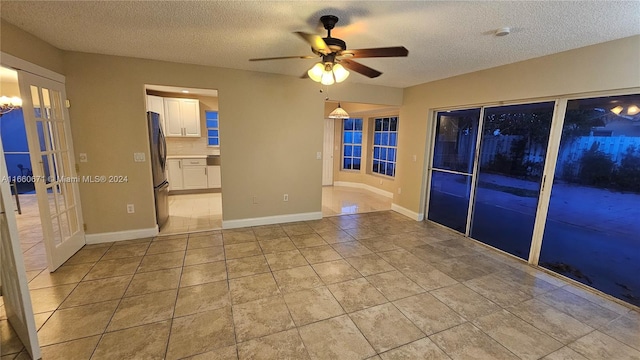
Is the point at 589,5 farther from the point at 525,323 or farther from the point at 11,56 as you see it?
the point at 11,56

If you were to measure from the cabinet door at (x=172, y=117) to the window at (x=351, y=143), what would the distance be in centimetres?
423

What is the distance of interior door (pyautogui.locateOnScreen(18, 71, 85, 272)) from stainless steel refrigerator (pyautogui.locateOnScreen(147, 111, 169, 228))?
846 mm

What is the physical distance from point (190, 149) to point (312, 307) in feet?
18.1

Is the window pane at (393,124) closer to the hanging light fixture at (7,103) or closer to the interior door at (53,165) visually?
the interior door at (53,165)

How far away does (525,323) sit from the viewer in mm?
2164

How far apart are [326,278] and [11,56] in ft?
11.6

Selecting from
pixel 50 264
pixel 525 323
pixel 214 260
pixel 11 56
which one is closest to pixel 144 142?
pixel 11 56

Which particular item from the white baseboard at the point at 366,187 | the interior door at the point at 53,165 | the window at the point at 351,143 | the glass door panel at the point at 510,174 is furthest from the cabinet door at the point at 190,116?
the glass door panel at the point at 510,174

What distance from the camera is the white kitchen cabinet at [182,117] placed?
19.0ft

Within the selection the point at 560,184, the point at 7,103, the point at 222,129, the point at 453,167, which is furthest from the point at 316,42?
the point at 7,103

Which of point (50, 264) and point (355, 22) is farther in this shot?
point (50, 264)

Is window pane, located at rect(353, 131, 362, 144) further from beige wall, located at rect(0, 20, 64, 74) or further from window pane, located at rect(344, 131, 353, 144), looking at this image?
beige wall, located at rect(0, 20, 64, 74)

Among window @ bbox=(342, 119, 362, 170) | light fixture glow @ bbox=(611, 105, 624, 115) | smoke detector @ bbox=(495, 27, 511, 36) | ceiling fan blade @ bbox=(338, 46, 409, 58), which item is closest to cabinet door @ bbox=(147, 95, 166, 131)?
window @ bbox=(342, 119, 362, 170)

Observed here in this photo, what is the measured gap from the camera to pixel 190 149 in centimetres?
641
